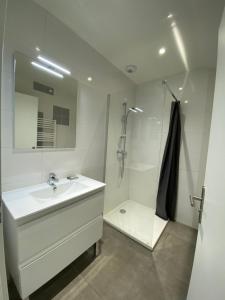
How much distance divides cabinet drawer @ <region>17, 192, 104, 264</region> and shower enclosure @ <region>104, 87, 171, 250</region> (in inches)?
36.3

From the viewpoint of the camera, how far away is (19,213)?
2.92 ft

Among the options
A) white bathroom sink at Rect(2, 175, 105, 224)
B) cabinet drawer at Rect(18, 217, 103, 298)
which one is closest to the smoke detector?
white bathroom sink at Rect(2, 175, 105, 224)

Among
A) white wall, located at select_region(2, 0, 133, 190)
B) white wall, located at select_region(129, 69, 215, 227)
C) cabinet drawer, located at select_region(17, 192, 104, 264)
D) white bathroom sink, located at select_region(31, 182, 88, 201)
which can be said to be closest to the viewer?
cabinet drawer, located at select_region(17, 192, 104, 264)

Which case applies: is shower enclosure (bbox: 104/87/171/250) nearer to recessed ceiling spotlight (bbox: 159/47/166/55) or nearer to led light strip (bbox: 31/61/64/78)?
recessed ceiling spotlight (bbox: 159/47/166/55)

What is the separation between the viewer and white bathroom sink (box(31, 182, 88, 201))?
4.17 feet

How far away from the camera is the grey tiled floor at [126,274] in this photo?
Answer: 3.93 feet

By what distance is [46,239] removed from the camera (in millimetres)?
1024

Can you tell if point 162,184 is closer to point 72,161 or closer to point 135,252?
point 135,252

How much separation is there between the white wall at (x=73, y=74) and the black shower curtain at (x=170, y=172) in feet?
3.30

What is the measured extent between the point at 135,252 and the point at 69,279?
0.76 meters

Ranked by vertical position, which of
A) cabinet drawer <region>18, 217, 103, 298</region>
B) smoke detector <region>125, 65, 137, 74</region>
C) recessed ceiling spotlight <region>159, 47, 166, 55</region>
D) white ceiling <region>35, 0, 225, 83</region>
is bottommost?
cabinet drawer <region>18, 217, 103, 298</region>

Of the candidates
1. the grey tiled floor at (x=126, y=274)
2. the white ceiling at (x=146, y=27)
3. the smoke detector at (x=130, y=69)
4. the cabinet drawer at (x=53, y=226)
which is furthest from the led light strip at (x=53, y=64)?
the grey tiled floor at (x=126, y=274)

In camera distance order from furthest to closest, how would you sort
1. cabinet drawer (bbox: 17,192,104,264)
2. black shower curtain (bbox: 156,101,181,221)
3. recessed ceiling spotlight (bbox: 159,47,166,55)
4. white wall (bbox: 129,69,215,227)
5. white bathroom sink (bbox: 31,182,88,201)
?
1. black shower curtain (bbox: 156,101,181,221)
2. white wall (bbox: 129,69,215,227)
3. recessed ceiling spotlight (bbox: 159,47,166,55)
4. white bathroom sink (bbox: 31,182,88,201)
5. cabinet drawer (bbox: 17,192,104,264)

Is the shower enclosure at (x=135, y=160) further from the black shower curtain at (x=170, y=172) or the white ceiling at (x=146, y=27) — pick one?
the white ceiling at (x=146, y=27)
